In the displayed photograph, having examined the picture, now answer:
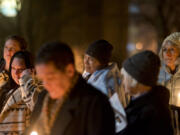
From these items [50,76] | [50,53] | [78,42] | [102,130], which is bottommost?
[78,42]

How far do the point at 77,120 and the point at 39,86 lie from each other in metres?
1.24

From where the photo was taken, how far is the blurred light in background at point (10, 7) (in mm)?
13906

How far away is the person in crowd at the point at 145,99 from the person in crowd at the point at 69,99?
1.33 feet

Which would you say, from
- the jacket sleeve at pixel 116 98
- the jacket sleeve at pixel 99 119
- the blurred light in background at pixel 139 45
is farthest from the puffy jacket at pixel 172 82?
the blurred light in background at pixel 139 45

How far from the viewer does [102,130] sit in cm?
274

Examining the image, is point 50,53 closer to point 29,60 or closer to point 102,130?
point 102,130

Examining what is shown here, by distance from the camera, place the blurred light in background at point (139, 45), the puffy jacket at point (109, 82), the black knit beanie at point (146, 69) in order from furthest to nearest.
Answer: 1. the blurred light in background at point (139, 45)
2. the puffy jacket at point (109, 82)
3. the black knit beanie at point (146, 69)

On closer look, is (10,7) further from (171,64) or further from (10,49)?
(171,64)

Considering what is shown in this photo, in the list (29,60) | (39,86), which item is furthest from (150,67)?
(29,60)

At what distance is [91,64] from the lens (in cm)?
420

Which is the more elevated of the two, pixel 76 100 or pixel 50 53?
pixel 50 53

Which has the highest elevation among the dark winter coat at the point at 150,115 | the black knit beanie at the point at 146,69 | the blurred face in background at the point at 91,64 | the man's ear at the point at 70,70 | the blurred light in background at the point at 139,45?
the man's ear at the point at 70,70

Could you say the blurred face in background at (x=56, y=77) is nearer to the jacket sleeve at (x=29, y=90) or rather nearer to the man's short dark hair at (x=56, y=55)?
the man's short dark hair at (x=56, y=55)

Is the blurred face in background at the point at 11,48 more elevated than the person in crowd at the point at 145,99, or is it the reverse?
the blurred face in background at the point at 11,48
